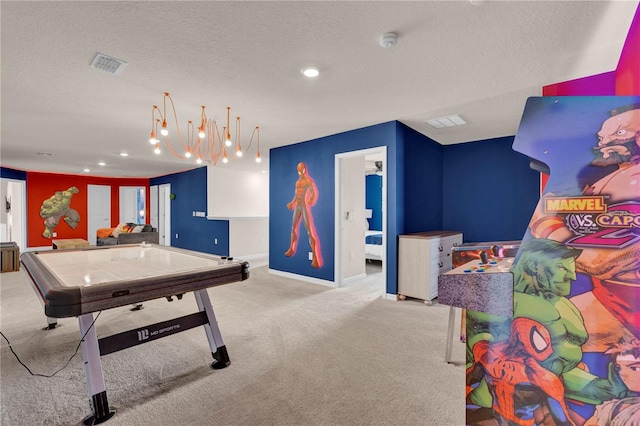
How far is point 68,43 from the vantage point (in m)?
2.22

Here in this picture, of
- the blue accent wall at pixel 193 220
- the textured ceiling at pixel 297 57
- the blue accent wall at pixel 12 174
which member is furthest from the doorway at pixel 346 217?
the blue accent wall at pixel 12 174

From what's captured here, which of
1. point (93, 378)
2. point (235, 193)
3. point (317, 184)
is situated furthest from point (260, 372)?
point (235, 193)

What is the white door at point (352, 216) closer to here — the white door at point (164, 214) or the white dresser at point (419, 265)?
the white dresser at point (419, 265)

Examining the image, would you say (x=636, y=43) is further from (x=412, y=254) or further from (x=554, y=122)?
(x=412, y=254)

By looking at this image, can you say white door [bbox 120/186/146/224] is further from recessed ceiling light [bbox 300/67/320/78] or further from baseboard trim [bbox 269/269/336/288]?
recessed ceiling light [bbox 300/67/320/78]

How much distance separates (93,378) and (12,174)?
31.7 feet

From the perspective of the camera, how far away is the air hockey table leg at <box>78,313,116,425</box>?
179 centimetres

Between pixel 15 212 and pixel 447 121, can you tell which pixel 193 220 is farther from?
pixel 447 121

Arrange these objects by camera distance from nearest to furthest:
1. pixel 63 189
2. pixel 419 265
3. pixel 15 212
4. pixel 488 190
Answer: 1. pixel 419 265
2. pixel 488 190
3. pixel 15 212
4. pixel 63 189

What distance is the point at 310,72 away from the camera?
2.67 meters

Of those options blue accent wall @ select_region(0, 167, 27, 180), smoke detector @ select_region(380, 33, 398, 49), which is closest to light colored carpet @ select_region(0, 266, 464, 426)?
smoke detector @ select_region(380, 33, 398, 49)

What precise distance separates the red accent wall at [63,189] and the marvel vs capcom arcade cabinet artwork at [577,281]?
11.7 meters

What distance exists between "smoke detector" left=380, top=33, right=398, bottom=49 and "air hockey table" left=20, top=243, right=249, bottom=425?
6.23 feet

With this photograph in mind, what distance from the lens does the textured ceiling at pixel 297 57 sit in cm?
188
